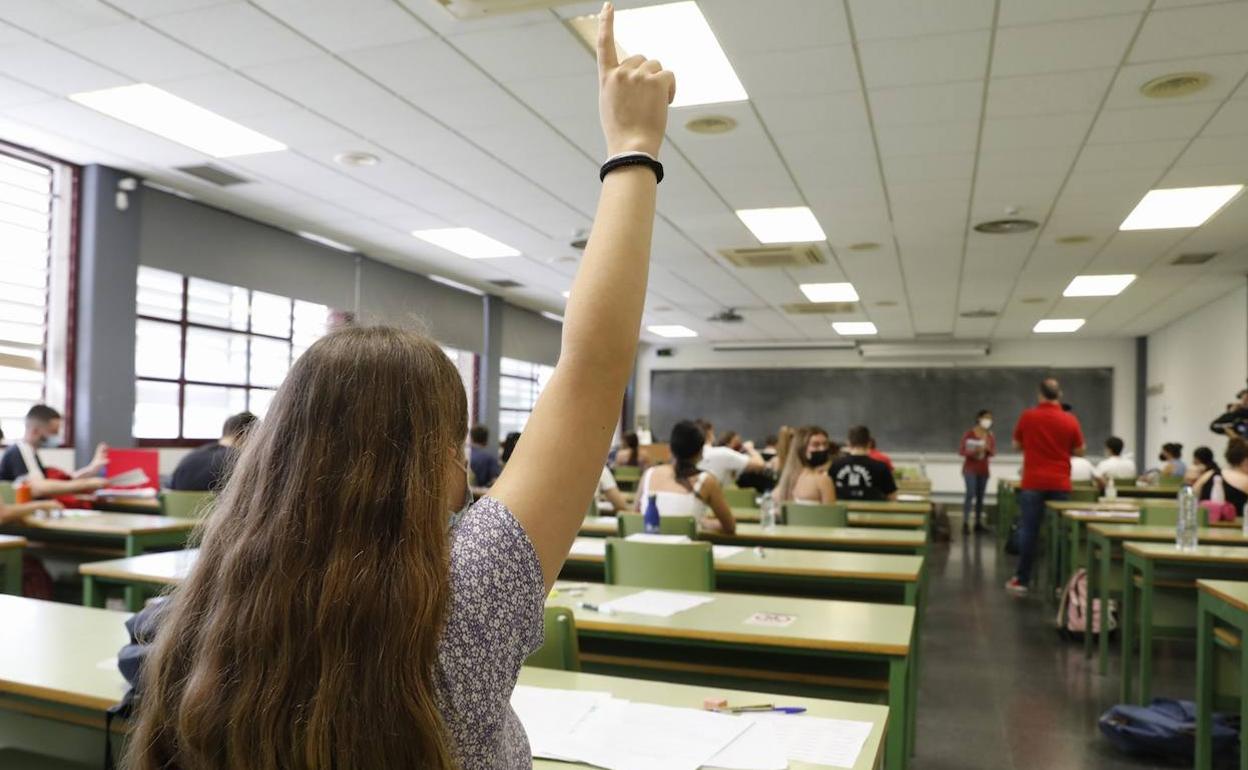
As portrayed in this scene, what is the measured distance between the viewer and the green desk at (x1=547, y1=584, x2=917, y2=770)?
2.09m

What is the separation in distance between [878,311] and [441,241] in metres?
5.99

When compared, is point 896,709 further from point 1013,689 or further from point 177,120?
point 177,120

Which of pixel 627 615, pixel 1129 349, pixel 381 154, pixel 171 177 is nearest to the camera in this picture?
pixel 627 615

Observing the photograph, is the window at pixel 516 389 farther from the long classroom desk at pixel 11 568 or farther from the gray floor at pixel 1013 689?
the long classroom desk at pixel 11 568

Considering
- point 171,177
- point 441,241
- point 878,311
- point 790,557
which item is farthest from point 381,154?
point 878,311

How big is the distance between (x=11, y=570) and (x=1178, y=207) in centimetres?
721

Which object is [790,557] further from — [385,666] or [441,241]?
[441,241]

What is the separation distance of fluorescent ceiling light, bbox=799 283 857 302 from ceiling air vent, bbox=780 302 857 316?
0.31 m

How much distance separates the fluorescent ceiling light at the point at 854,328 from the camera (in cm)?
1268

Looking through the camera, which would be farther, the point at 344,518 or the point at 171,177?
the point at 171,177

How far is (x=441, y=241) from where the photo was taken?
8016mm

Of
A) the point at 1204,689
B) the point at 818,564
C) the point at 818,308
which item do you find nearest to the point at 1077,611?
the point at 1204,689

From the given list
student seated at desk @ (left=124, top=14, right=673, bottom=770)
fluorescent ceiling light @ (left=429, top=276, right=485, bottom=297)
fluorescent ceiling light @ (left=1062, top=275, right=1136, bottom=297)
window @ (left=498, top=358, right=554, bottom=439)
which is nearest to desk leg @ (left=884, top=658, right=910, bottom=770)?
student seated at desk @ (left=124, top=14, right=673, bottom=770)

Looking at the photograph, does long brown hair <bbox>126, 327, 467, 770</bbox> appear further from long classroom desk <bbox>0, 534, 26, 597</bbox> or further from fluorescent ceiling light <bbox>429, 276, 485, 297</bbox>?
fluorescent ceiling light <bbox>429, 276, 485, 297</bbox>
